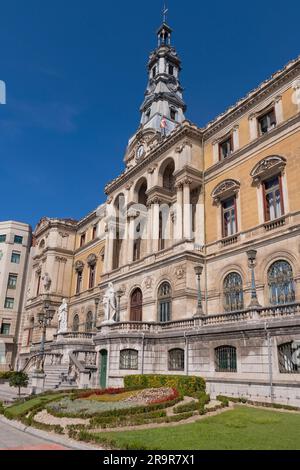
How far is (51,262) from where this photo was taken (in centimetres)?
5138

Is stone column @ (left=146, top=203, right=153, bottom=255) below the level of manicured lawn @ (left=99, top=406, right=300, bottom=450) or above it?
above

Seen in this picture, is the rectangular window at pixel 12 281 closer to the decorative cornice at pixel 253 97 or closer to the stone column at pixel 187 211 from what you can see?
the stone column at pixel 187 211

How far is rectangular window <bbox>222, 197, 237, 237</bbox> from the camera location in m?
28.9

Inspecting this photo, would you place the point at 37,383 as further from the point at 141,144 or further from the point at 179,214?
the point at 141,144

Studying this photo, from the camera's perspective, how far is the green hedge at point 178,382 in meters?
19.2

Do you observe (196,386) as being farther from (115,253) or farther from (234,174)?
(115,253)

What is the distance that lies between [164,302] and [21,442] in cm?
1963

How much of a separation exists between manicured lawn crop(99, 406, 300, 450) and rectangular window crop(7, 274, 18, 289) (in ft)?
162

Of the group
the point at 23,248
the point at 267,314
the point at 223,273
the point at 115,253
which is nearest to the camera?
the point at 267,314

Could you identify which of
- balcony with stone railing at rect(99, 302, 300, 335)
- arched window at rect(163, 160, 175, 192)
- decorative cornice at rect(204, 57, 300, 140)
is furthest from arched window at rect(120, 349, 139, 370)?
decorative cornice at rect(204, 57, 300, 140)

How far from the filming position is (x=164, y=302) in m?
30.4

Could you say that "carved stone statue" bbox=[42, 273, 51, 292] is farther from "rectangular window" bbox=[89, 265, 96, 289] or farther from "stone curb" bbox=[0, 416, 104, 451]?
"stone curb" bbox=[0, 416, 104, 451]
